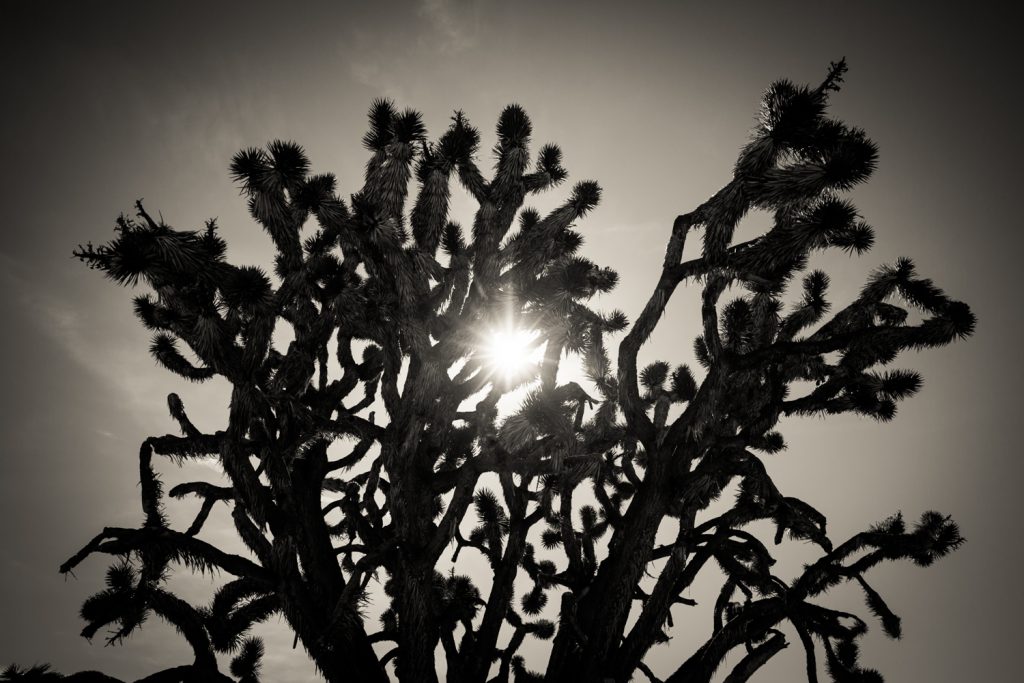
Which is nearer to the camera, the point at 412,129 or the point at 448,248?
the point at 412,129

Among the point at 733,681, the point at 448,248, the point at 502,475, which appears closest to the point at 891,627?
the point at 733,681

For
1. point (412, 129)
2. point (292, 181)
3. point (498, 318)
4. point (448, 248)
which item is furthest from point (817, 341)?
point (292, 181)

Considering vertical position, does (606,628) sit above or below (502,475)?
below

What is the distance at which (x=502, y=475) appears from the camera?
6.73 meters

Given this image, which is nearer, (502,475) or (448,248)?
(502,475)

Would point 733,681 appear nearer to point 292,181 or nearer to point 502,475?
point 502,475

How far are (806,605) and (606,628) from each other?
2.65 meters

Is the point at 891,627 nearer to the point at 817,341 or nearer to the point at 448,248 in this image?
the point at 817,341

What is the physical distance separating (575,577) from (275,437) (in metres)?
4.91

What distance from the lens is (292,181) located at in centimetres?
611

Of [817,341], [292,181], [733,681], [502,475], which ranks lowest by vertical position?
[733,681]

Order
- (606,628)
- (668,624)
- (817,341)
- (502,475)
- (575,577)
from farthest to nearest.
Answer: (668,624) < (575,577) < (502,475) < (606,628) < (817,341)

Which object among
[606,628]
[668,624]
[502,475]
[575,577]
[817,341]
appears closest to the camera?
[817,341]

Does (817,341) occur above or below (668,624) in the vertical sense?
above
